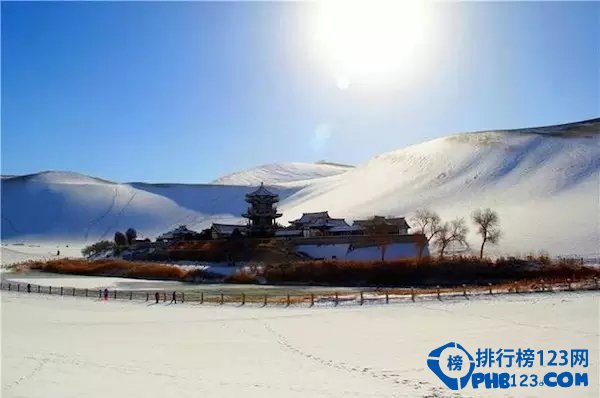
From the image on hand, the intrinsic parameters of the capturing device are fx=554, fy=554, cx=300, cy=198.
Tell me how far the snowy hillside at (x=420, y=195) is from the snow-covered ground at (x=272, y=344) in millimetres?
35732

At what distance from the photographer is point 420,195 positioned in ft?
290

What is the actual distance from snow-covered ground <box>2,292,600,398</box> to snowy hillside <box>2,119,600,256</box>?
35.7 metres

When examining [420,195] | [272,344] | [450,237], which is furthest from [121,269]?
[420,195]

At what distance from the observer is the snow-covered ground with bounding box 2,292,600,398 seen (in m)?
11.2

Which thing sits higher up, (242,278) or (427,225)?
(427,225)

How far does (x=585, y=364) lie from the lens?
12156 mm

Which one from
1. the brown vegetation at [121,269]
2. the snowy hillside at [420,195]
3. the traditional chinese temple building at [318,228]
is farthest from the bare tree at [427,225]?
the brown vegetation at [121,269]

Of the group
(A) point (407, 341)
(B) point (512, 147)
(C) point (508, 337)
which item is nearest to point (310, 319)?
(A) point (407, 341)

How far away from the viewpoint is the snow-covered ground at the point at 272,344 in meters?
11.2

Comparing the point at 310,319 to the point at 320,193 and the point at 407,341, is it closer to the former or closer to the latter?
the point at 407,341

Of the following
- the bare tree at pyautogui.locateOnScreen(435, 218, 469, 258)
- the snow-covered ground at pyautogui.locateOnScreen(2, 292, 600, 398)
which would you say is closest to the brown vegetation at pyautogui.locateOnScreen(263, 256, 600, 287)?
the bare tree at pyautogui.locateOnScreen(435, 218, 469, 258)

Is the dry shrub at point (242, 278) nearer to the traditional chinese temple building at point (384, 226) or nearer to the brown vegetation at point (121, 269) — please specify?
the brown vegetation at point (121, 269)

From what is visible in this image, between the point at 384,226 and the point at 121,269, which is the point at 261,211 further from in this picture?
the point at 121,269

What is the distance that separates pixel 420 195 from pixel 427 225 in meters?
A: 21.0
